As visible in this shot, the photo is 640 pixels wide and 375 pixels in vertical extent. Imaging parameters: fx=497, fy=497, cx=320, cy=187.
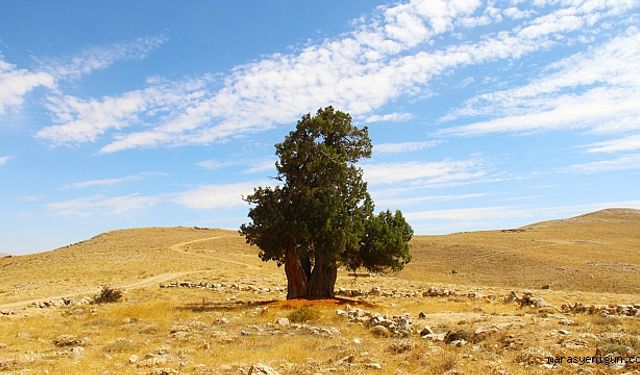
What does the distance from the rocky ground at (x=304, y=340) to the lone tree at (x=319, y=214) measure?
3.13 m

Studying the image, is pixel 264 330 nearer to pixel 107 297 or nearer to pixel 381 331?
pixel 381 331

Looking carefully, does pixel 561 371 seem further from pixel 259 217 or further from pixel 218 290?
pixel 218 290

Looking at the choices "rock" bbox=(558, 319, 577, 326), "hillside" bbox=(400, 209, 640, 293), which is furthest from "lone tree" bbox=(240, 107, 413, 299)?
"hillside" bbox=(400, 209, 640, 293)

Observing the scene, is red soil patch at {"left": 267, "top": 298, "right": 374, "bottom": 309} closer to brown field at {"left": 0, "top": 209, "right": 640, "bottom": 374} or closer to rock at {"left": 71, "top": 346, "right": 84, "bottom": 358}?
brown field at {"left": 0, "top": 209, "right": 640, "bottom": 374}

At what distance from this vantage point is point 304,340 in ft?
52.9

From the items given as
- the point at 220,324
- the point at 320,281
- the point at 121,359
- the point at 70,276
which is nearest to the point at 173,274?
the point at 70,276

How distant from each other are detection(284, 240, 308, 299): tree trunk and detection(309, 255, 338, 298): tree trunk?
0.50 m

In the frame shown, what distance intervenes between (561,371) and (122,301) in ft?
87.1

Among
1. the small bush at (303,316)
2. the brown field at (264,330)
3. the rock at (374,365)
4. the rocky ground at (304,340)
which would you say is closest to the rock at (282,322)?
the rocky ground at (304,340)

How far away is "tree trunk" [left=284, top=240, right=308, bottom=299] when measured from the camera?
29064 millimetres

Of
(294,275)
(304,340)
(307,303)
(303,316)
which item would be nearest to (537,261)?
(294,275)

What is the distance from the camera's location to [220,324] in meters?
20.6

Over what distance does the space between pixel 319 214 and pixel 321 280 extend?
14.9 ft

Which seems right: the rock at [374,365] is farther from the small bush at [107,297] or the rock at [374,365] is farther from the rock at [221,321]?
the small bush at [107,297]
